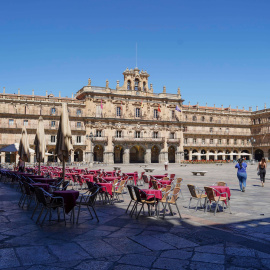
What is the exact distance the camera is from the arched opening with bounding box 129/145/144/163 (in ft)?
176

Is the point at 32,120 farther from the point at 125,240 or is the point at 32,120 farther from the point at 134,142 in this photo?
the point at 125,240

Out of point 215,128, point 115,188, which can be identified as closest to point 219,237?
point 115,188

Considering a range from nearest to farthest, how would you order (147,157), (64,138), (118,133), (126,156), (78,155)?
(64,138)
(78,155)
(126,156)
(118,133)
(147,157)

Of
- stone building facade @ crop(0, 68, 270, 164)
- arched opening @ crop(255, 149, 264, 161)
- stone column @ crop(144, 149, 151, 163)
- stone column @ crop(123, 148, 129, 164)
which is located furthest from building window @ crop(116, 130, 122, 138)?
arched opening @ crop(255, 149, 264, 161)

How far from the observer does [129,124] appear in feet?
167

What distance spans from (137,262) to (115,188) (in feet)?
19.3

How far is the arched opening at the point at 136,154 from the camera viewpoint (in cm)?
5356

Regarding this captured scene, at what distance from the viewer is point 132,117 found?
5122 centimetres

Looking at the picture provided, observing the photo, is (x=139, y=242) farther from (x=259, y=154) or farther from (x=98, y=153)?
(x=259, y=154)

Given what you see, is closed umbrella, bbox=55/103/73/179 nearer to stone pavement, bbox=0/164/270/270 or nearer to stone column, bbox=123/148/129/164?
stone pavement, bbox=0/164/270/270

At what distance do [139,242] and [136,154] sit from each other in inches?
1943

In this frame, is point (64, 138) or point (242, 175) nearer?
point (64, 138)

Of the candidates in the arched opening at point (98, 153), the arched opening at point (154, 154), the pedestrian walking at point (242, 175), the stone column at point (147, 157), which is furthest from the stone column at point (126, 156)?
the pedestrian walking at point (242, 175)

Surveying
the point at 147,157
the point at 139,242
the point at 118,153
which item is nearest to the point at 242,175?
the point at 139,242
